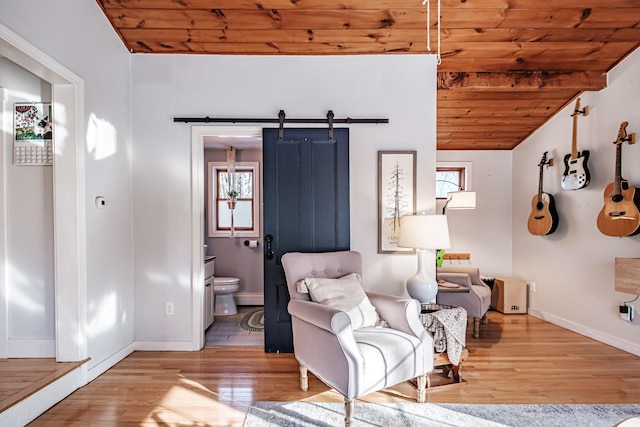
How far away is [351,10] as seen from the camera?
2.79 meters

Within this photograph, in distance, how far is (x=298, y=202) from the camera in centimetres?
318

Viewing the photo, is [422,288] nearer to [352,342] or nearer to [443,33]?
[352,342]

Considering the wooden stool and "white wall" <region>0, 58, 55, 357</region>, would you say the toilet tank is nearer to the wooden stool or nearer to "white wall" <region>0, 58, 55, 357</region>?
"white wall" <region>0, 58, 55, 357</region>

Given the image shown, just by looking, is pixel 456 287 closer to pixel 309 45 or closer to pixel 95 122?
pixel 309 45

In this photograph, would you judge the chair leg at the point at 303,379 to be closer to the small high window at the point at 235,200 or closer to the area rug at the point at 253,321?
the area rug at the point at 253,321

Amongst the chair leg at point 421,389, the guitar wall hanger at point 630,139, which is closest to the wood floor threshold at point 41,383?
the chair leg at point 421,389

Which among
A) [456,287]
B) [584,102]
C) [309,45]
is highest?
[309,45]

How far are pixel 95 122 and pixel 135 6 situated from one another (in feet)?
3.07

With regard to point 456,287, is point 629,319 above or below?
below

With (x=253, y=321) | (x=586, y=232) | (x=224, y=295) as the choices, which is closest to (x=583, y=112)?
(x=586, y=232)

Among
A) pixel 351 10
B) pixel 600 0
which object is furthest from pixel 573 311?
pixel 351 10

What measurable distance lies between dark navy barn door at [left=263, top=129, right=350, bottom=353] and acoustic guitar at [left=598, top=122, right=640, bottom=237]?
232cm

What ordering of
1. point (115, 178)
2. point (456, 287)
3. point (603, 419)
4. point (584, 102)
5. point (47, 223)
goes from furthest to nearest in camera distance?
point (584, 102), point (456, 287), point (115, 178), point (47, 223), point (603, 419)

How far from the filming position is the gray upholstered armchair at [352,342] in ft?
6.45
